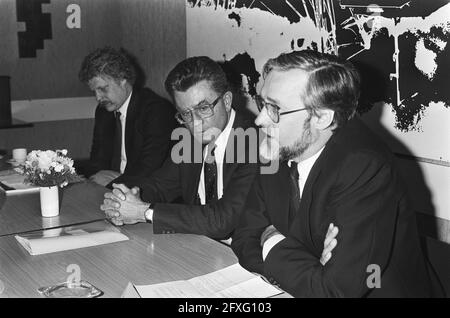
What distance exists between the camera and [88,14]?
567 centimetres

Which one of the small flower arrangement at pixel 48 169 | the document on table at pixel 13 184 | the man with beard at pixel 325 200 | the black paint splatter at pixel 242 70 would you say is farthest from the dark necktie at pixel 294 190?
the black paint splatter at pixel 242 70

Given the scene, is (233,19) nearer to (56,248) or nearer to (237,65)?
(237,65)

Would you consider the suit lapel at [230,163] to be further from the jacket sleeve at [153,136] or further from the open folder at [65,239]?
the jacket sleeve at [153,136]

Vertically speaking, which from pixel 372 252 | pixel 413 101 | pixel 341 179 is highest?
pixel 413 101

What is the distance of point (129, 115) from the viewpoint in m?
3.87

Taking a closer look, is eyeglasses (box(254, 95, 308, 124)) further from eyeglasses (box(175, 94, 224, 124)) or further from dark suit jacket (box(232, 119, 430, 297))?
eyeglasses (box(175, 94, 224, 124))

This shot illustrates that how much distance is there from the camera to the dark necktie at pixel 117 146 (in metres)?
4.01

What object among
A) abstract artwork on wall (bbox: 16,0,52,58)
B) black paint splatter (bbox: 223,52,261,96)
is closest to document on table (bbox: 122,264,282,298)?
black paint splatter (bbox: 223,52,261,96)

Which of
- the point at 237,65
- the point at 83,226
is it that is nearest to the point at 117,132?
the point at 237,65

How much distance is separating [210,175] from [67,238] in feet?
2.67

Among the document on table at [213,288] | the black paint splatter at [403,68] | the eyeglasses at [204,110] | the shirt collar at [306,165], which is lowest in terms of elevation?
the document on table at [213,288]

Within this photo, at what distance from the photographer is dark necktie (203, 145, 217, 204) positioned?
8.79 ft

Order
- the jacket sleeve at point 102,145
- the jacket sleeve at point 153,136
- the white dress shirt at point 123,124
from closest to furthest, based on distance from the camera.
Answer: the jacket sleeve at point 153,136 < the white dress shirt at point 123,124 < the jacket sleeve at point 102,145
